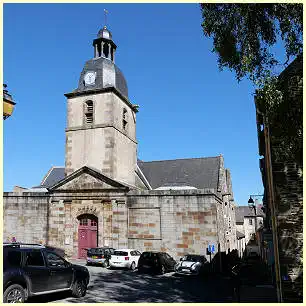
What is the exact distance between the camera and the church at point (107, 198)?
2169 cm

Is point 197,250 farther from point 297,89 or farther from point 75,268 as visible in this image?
point 297,89

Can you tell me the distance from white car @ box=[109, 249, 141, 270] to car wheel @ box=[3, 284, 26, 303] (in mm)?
10708

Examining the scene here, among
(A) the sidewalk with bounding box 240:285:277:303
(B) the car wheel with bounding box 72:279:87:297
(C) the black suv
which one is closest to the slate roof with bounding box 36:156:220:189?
(A) the sidewalk with bounding box 240:285:277:303

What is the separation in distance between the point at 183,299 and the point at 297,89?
8098 mm

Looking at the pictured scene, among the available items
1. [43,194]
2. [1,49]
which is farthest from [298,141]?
[43,194]

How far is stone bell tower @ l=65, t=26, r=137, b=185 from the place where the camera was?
25.1 meters

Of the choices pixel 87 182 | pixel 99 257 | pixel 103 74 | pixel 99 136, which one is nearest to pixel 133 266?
pixel 99 257

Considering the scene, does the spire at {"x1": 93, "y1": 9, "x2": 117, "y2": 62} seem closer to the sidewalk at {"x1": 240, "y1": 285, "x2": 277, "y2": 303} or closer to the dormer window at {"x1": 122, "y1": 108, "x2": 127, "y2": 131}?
the dormer window at {"x1": 122, "y1": 108, "x2": 127, "y2": 131}

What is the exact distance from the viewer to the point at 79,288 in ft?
35.8

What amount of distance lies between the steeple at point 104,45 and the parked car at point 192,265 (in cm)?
1709

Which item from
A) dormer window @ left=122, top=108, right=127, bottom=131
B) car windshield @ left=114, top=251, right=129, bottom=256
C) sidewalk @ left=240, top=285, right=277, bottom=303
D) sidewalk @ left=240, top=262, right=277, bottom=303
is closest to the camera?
sidewalk @ left=240, top=285, right=277, bottom=303

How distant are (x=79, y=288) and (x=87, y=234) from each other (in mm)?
12862

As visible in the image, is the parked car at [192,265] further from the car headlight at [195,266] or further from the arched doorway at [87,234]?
the arched doorway at [87,234]

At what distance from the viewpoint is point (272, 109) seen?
7.85m
